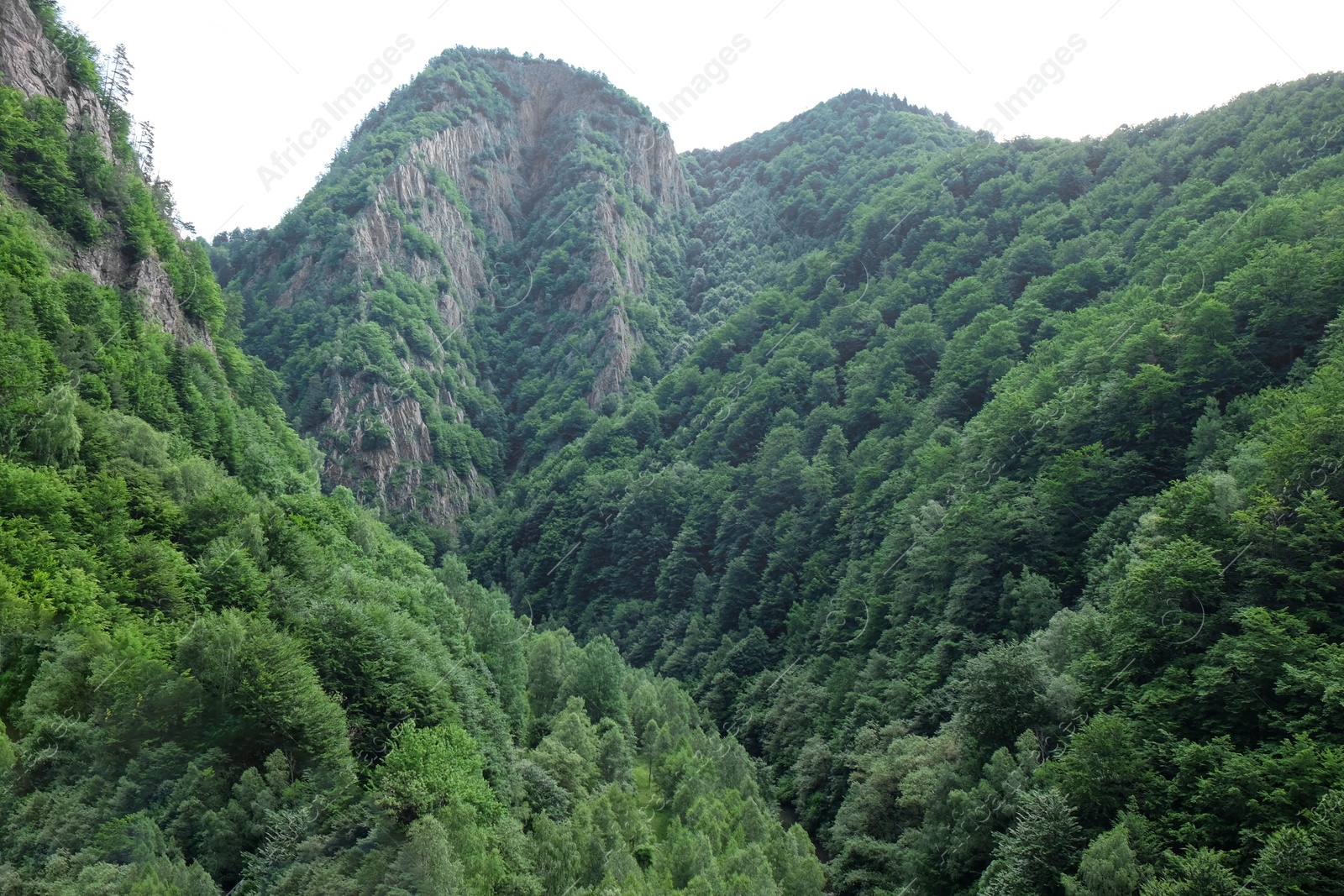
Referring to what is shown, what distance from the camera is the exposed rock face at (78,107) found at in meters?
53.9

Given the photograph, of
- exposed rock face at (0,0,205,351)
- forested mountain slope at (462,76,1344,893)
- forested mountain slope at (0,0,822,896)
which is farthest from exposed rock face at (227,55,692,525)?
forested mountain slope at (0,0,822,896)

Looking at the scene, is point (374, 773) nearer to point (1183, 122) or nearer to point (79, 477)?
point (79, 477)

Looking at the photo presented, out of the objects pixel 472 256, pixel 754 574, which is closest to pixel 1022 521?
pixel 754 574

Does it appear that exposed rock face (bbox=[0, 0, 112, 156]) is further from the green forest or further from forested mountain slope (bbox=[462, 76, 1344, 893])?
forested mountain slope (bbox=[462, 76, 1344, 893])

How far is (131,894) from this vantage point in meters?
24.7

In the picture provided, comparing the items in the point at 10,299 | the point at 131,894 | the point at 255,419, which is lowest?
the point at 131,894

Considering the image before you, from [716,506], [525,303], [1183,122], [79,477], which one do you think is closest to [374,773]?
[79,477]

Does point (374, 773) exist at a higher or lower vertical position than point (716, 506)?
lower

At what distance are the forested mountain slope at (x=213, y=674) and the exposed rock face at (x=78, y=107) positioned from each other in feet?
0.64

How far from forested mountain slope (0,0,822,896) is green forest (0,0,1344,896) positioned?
184 mm

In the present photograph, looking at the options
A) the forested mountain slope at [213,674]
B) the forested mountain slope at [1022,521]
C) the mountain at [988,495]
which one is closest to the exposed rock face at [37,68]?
the forested mountain slope at [213,674]

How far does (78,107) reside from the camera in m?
59.2

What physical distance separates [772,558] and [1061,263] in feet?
171

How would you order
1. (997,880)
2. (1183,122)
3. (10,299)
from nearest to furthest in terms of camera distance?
(997,880) < (10,299) < (1183,122)
